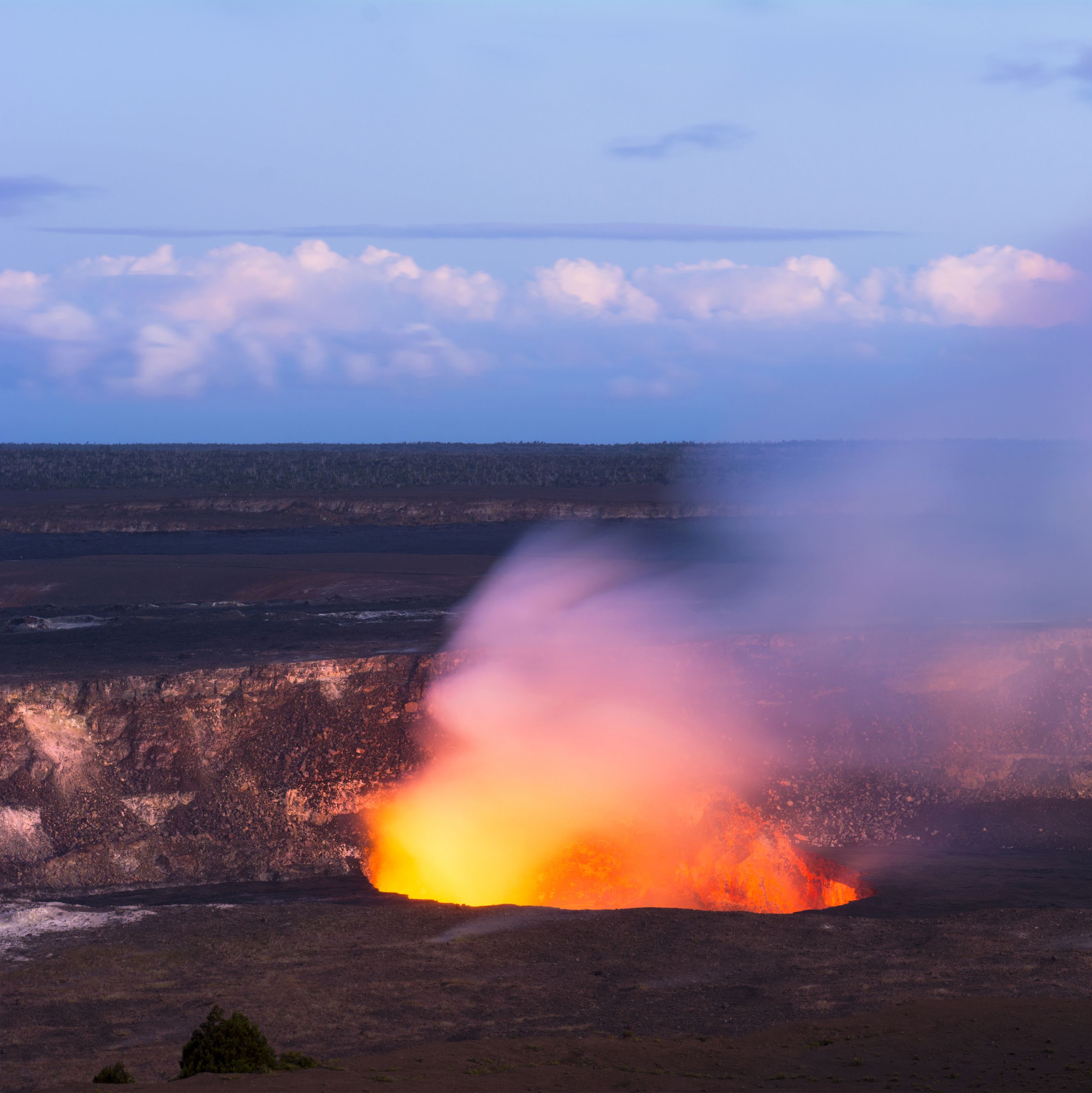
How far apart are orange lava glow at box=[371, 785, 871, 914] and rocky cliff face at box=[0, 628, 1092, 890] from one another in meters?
0.47

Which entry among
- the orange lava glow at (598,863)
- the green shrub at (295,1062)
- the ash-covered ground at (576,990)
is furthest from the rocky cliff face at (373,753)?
the green shrub at (295,1062)

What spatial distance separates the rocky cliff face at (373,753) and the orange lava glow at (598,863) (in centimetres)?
47

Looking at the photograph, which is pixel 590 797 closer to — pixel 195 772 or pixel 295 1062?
pixel 195 772

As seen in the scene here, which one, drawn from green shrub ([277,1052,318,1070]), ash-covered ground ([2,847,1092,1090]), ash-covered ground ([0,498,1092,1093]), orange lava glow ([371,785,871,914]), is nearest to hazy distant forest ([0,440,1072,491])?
ash-covered ground ([0,498,1092,1093])

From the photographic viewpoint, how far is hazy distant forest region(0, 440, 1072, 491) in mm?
53906

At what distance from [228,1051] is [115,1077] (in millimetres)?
570

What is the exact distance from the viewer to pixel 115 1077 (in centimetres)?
616

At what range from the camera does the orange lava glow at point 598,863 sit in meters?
12.1

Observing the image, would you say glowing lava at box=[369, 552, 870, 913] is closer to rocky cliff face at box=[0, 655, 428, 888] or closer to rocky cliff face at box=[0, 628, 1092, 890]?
rocky cliff face at box=[0, 628, 1092, 890]

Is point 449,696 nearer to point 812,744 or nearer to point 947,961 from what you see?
point 812,744

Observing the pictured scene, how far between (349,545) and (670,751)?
20231mm

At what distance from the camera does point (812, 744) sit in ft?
46.5

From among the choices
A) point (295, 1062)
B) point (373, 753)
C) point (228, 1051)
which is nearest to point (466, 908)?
point (373, 753)

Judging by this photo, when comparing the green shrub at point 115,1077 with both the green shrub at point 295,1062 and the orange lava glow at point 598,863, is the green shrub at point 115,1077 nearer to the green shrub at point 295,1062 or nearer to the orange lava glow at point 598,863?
the green shrub at point 295,1062
